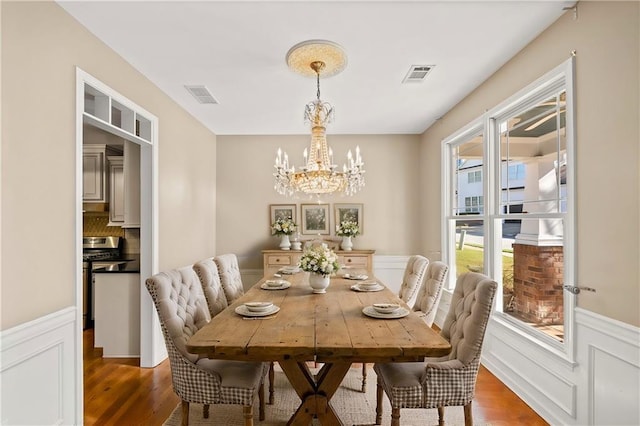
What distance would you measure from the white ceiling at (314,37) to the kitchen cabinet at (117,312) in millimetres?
2011

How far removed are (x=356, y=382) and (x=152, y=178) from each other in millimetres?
2692

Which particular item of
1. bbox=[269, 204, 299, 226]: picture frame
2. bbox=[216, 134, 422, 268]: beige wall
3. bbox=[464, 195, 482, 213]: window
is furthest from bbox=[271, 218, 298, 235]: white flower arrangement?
bbox=[464, 195, 482, 213]: window

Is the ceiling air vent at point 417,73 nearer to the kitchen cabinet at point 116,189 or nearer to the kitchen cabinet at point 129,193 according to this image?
the kitchen cabinet at point 129,193

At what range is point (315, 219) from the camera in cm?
545

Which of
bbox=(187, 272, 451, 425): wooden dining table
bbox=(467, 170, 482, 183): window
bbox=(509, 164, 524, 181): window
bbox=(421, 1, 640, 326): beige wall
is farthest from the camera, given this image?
bbox=(467, 170, 482, 183): window

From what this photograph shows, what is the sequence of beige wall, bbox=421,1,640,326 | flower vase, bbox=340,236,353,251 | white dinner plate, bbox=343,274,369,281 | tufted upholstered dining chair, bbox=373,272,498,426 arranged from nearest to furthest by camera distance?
1. beige wall, bbox=421,1,640,326
2. tufted upholstered dining chair, bbox=373,272,498,426
3. white dinner plate, bbox=343,274,369,281
4. flower vase, bbox=340,236,353,251

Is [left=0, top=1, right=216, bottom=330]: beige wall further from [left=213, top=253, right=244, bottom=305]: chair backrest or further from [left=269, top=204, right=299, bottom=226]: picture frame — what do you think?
[left=269, top=204, right=299, bottom=226]: picture frame

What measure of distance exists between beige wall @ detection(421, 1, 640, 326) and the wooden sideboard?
302 centimetres

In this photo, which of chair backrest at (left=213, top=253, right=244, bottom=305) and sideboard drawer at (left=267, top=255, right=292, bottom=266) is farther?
sideboard drawer at (left=267, top=255, right=292, bottom=266)

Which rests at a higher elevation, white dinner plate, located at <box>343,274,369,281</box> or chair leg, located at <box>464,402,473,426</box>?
white dinner plate, located at <box>343,274,369,281</box>

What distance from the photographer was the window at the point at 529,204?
2384 millimetres

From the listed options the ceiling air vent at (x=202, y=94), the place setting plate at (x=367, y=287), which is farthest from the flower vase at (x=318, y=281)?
the ceiling air vent at (x=202, y=94)

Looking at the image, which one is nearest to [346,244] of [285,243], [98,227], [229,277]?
[285,243]

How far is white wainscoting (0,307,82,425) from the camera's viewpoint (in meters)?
1.79
